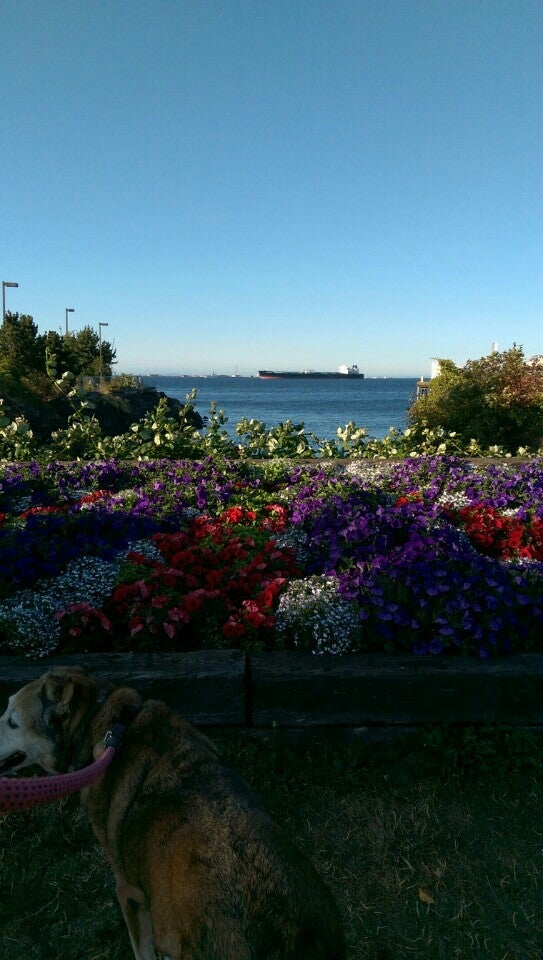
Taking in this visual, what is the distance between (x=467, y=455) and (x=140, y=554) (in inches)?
269

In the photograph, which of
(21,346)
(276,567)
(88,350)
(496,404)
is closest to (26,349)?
(21,346)

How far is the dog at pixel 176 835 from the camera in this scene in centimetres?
198

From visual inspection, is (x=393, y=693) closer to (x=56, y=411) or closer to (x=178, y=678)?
(x=178, y=678)

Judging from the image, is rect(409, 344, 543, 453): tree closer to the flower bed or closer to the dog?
the flower bed

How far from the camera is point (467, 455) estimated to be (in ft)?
34.0

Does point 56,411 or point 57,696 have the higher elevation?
point 57,696

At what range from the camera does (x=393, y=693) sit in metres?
3.96

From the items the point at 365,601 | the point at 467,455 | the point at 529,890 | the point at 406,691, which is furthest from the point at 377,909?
the point at 467,455

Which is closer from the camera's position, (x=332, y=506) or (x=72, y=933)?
(x=72, y=933)

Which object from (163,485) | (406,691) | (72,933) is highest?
(163,485)

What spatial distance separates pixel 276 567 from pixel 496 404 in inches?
535

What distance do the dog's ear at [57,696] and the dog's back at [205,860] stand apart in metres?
0.35

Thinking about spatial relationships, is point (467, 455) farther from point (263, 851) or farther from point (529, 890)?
point (263, 851)

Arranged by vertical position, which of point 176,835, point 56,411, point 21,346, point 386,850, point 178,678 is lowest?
point 386,850
